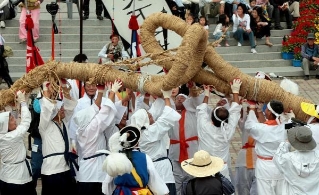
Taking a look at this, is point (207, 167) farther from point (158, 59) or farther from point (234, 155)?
point (234, 155)

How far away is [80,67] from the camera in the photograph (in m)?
7.32

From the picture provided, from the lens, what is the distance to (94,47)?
16203 mm

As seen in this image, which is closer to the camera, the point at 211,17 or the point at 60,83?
the point at 60,83

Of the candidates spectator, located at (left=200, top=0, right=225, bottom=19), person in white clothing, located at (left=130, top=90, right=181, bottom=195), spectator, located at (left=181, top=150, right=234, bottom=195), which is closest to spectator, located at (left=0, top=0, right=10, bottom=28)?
spectator, located at (left=200, top=0, right=225, bottom=19)

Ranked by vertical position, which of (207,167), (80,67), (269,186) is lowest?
(269,186)

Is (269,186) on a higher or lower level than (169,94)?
lower

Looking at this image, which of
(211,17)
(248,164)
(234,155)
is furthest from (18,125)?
(211,17)

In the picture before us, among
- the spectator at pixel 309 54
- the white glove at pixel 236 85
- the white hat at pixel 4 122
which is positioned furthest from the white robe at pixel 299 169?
the spectator at pixel 309 54

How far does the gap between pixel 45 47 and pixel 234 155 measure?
7246 millimetres

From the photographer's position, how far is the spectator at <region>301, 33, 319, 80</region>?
1523 cm

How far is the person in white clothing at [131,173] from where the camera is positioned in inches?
234

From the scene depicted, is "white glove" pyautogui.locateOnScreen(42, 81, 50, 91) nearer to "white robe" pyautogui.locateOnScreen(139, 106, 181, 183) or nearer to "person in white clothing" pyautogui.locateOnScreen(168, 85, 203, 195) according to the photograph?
"white robe" pyautogui.locateOnScreen(139, 106, 181, 183)

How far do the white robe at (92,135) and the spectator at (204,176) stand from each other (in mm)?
1225

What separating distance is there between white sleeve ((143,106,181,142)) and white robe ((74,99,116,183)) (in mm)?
453
